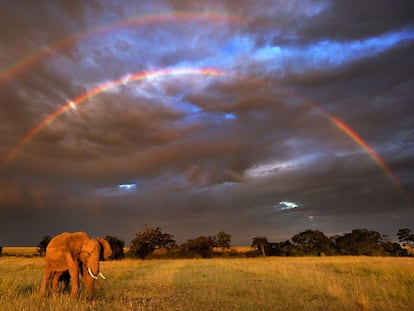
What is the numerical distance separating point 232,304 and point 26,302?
21.8 ft

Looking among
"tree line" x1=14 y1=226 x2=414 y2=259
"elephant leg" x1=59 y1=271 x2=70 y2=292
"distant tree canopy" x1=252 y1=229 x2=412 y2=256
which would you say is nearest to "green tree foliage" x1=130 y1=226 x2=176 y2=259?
"tree line" x1=14 y1=226 x2=414 y2=259

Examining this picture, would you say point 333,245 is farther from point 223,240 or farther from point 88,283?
point 88,283

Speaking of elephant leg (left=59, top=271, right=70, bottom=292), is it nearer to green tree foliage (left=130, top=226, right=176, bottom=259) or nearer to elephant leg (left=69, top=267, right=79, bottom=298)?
elephant leg (left=69, top=267, right=79, bottom=298)

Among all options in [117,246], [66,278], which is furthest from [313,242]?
[66,278]

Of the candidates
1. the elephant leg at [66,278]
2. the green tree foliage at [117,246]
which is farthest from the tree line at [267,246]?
the elephant leg at [66,278]

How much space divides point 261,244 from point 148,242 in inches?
903

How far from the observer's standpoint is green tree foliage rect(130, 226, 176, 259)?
6506 cm

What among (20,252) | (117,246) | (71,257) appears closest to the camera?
(71,257)

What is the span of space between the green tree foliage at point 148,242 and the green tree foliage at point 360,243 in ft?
103

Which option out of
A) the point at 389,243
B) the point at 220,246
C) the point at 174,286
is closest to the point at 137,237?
the point at 220,246

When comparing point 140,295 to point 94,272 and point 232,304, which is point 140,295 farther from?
point 232,304

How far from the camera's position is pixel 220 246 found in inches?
2918

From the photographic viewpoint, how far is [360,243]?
67.4 metres

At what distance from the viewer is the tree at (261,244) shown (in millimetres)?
73812
